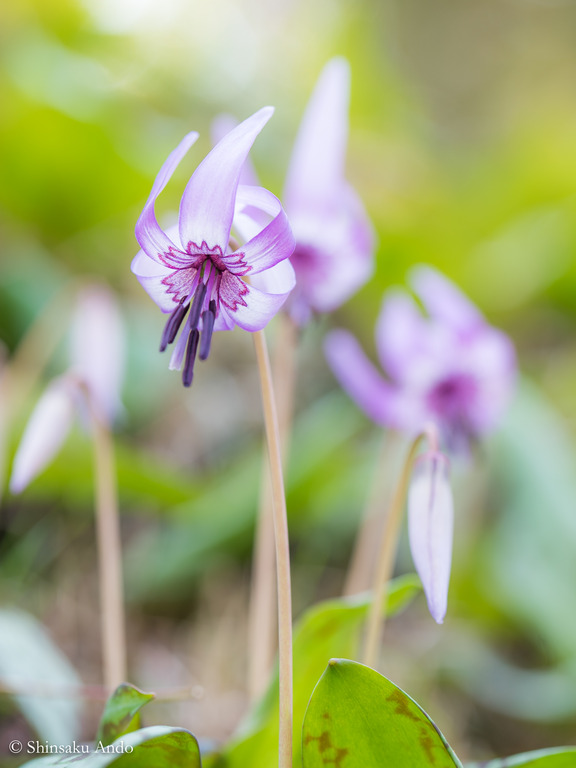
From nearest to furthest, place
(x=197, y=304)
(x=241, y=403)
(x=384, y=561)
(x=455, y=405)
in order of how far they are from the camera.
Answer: (x=197, y=304)
(x=384, y=561)
(x=455, y=405)
(x=241, y=403)

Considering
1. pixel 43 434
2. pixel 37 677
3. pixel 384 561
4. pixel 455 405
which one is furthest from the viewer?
pixel 455 405

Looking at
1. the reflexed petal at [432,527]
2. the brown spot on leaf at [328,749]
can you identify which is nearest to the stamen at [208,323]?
the reflexed petal at [432,527]

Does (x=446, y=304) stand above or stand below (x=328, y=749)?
above

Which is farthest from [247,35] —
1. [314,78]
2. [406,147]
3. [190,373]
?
[190,373]

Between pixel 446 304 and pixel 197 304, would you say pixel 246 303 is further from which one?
pixel 446 304

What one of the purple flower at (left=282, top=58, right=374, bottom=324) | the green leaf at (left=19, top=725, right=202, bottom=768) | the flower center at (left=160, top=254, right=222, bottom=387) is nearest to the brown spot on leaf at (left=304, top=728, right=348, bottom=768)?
the green leaf at (left=19, top=725, right=202, bottom=768)

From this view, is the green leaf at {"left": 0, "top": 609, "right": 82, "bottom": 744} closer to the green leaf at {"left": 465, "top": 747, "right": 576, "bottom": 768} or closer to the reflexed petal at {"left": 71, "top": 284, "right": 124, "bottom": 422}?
the reflexed petal at {"left": 71, "top": 284, "right": 124, "bottom": 422}

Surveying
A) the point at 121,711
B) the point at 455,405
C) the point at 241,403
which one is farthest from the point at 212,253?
the point at 241,403
